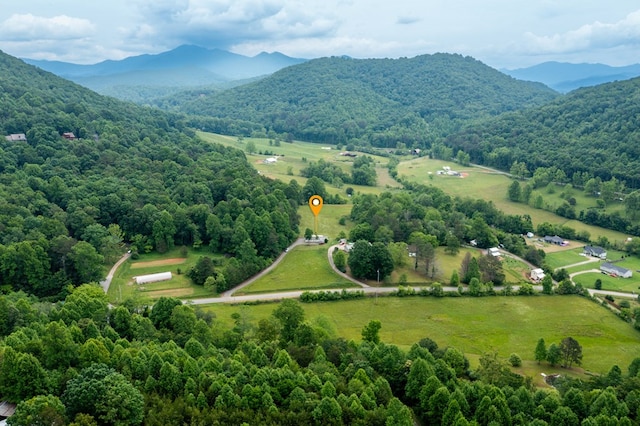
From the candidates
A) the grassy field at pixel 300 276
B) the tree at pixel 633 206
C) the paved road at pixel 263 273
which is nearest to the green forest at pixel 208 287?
the paved road at pixel 263 273

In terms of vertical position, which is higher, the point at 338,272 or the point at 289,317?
the point at 289,317

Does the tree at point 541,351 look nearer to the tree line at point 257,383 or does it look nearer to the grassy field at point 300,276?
the tree line at point 257,383

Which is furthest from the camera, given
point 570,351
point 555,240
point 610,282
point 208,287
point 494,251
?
point 555,240

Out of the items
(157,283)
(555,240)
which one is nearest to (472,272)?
(555,240)

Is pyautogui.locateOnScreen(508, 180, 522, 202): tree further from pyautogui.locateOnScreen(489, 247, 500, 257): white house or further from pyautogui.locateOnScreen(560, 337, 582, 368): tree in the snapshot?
pyautogui.locateOnScreen(560, 337, 582, 368): tree

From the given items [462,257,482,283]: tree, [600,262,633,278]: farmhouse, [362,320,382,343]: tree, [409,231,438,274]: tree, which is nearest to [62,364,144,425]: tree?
[362,320,382,343]: tree

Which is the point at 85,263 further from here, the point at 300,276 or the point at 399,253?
the point at 399,253
